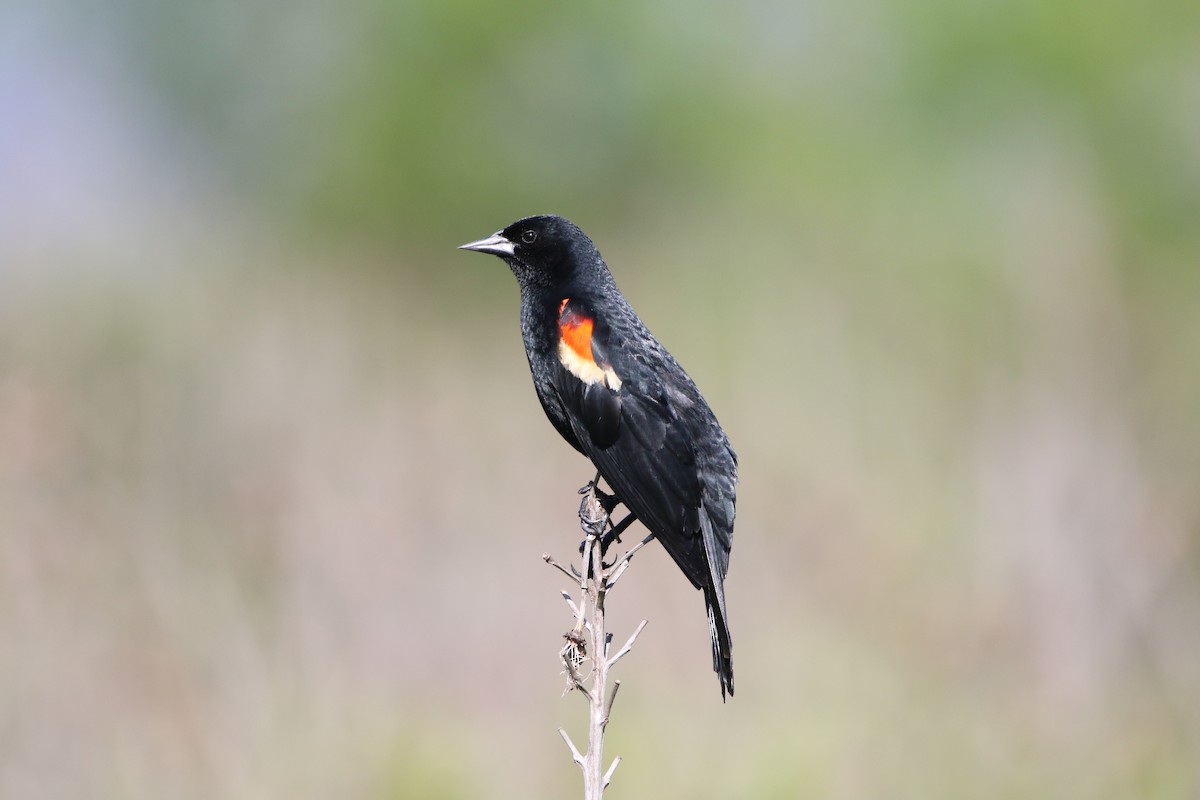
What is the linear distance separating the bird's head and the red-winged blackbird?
0.10 feet

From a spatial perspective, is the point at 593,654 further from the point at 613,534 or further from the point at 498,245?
the point at 498,245

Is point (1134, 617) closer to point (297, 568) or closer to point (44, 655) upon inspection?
point (297, 568)

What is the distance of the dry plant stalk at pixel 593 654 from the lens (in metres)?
1.75

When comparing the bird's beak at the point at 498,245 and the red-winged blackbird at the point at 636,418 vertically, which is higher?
the bird's beak at the point at 498,245

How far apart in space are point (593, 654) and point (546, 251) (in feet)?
5.07

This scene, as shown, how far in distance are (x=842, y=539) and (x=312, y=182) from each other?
9.52 meters

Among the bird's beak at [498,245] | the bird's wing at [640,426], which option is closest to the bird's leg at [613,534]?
the bird's wing at [640,426]

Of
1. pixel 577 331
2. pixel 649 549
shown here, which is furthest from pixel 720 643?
pixel 649 549

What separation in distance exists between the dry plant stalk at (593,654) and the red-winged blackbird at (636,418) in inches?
17.5

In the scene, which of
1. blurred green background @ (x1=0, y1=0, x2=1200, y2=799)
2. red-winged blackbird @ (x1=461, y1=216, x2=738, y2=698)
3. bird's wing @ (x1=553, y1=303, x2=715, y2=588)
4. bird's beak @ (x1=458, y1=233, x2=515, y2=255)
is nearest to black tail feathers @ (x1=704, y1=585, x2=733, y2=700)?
red-winged blackbird @ (x1=461, y1=216, x2=738, y2=698)

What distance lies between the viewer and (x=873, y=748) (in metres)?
4.14

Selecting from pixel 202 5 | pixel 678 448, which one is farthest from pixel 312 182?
pixel 678 448

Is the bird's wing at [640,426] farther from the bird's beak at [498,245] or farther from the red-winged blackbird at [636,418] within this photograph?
the bird's beak at [498,245]

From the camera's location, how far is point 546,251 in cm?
318
